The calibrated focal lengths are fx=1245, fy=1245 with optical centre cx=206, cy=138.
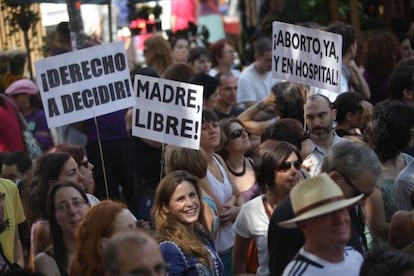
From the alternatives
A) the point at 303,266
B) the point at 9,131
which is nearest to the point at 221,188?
the point at 9,131

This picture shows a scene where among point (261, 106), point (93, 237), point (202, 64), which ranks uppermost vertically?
point (93, 237)

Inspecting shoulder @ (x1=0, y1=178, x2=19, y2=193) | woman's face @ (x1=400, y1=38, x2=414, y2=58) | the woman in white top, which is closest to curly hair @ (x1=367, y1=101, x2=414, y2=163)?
the woman in white top

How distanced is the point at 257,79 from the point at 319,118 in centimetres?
393

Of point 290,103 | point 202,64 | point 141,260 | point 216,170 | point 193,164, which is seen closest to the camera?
point 141,260

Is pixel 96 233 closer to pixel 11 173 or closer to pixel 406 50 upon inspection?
pixel 11 173

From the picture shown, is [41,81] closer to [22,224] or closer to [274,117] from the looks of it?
[22,224]

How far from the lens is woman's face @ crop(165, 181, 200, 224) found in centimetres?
744

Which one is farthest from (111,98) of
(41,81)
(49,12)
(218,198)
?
(49,12)

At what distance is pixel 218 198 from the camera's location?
29.1 feet

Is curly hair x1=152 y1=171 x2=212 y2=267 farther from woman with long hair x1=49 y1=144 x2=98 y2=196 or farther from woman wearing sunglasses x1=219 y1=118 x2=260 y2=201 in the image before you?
woman wearing sunglasses x1=219 y1=118 x2=260 y2=201

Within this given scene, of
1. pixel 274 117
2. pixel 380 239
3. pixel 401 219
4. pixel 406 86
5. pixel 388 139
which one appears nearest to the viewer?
pixel 401 219

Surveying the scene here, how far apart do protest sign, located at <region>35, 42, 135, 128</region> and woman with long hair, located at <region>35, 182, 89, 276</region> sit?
2.07 metres

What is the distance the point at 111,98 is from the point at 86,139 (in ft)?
10.6

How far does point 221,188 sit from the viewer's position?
29.5 ft
